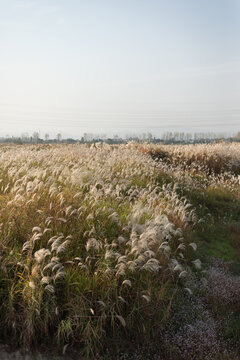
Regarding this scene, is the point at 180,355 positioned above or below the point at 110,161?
below

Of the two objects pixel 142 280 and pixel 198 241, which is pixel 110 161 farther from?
pixel 142 280

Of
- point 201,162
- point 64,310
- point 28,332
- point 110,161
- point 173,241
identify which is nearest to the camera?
point 28,332

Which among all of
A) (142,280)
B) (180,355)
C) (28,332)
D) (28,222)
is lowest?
(180,355)

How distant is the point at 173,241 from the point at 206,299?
51.4 inches

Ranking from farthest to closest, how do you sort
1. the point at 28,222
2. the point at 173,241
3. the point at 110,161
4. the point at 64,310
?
the point at 110,161 < the point at 173,241 < the point at 28,222 < the point at 64,310

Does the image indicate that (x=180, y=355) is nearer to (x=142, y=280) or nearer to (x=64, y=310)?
(x=142, y=280)

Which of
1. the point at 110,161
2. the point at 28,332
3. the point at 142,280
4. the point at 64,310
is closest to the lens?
the point at 28,332

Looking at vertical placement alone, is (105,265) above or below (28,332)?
above

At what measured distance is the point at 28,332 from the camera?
3074mm

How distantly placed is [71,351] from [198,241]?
4.21 meters

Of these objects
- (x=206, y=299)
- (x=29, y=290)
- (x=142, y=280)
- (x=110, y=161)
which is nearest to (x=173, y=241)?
(x=206, y=299)

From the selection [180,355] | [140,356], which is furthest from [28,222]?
[180,355]

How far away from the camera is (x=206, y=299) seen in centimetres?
445

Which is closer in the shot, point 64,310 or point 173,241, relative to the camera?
point 64,310
